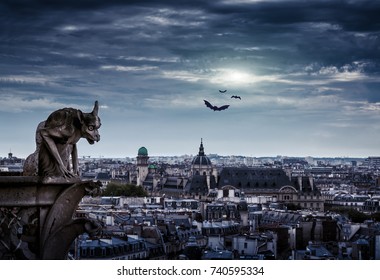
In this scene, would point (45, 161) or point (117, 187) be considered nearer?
point (45, 161)

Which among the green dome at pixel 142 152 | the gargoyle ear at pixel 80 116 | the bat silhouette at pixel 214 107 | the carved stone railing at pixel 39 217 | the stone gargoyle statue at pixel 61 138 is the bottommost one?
the carved stone railing at pixel 39 217

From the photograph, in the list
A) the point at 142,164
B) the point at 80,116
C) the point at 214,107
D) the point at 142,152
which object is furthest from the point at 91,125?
the point at 142,152

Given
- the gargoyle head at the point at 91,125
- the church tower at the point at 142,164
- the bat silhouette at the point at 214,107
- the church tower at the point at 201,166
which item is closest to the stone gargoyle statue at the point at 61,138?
the gargoyle head at the point at 91,125

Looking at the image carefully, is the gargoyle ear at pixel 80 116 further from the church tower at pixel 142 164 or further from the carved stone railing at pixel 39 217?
the church tower at pixel 142 164

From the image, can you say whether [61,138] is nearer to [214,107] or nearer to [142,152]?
[214,107]

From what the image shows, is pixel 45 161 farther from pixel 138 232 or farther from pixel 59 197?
pixel 138 232

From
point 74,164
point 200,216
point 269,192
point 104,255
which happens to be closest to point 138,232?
point 104,255
